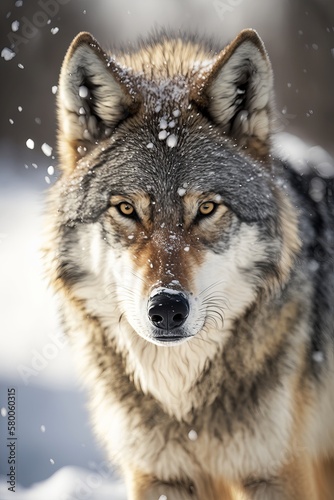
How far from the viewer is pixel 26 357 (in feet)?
11.3

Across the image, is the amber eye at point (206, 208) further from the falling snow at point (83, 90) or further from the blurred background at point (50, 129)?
the blurred background at point (50, 129)

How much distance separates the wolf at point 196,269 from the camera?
68.1 inches

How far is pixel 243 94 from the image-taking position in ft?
Answer: 6.10

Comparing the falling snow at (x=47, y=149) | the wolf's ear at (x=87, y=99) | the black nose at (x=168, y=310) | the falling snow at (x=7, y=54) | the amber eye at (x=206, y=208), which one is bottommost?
the black nose at (x=168, y=310)

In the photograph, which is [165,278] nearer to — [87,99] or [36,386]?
[87,99]

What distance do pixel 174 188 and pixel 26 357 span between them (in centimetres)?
205

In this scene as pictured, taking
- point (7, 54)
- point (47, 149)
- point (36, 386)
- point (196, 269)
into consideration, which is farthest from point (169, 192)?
point (7, 54)

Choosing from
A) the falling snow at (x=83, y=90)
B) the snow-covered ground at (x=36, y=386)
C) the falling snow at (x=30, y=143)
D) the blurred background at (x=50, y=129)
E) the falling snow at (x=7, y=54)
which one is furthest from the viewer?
the falling snow at (x=30, y=143)

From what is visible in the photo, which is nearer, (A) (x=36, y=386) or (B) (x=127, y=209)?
(B) (x=127, y=209)

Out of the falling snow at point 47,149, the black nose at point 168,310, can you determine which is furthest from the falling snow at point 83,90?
the falling snow at point 47,149

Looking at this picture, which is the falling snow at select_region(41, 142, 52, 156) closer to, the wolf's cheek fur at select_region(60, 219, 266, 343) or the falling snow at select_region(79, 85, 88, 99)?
the falling snow at select_region(79, 85, 88, 99)

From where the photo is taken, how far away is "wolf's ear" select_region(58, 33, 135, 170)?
1758mm

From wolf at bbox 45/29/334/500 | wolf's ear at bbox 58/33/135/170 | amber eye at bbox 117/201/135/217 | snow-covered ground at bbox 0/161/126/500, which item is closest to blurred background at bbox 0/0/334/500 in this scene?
snow-covered ground at bbox 0/161/126/500

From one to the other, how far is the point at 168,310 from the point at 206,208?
32cm
